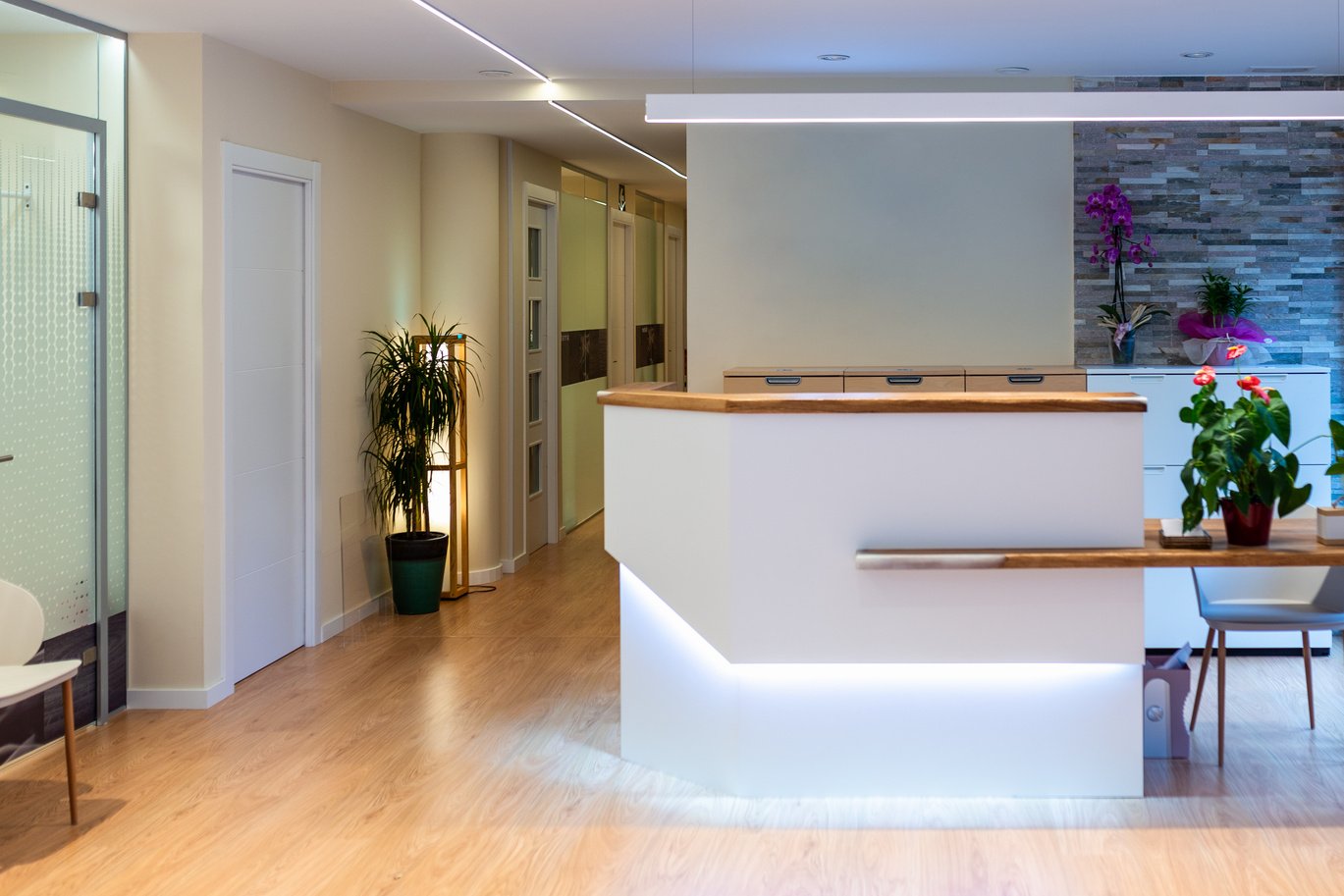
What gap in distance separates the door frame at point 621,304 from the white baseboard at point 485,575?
9.68 feet

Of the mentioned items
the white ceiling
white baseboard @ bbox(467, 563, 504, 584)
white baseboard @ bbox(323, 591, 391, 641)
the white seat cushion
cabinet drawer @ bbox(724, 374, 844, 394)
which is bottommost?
white baseboard @ bbox(323, 591, 391, 641)

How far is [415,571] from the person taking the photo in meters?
7.12

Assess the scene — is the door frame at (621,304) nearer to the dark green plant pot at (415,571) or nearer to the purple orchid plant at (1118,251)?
the dark green plant pot at (415,571)

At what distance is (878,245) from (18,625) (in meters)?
4.07

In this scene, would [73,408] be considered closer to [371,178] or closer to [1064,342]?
[371,178]

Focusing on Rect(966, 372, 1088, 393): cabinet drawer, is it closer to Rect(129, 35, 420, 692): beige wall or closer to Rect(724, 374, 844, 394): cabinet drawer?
Rect(724, 374, 844, 394): cabinet drawer

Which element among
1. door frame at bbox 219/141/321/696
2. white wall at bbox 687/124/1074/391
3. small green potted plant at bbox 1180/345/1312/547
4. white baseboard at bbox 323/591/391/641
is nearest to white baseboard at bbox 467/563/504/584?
white baseboard at bbox 323/591/391/641

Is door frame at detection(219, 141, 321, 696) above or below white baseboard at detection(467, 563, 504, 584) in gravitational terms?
above

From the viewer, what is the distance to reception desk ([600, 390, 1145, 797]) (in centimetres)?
413

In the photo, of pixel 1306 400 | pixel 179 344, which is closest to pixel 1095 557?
pixel 1306 400

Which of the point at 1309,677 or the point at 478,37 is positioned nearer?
the point at 1309,677

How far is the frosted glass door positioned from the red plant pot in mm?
3942

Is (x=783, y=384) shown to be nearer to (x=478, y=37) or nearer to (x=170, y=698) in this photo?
(x=478, y=37)

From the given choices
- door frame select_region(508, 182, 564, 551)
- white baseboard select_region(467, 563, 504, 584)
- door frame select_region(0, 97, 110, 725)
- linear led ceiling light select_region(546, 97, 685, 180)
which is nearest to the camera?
door frame select_region(0, 97, 110, 725)
